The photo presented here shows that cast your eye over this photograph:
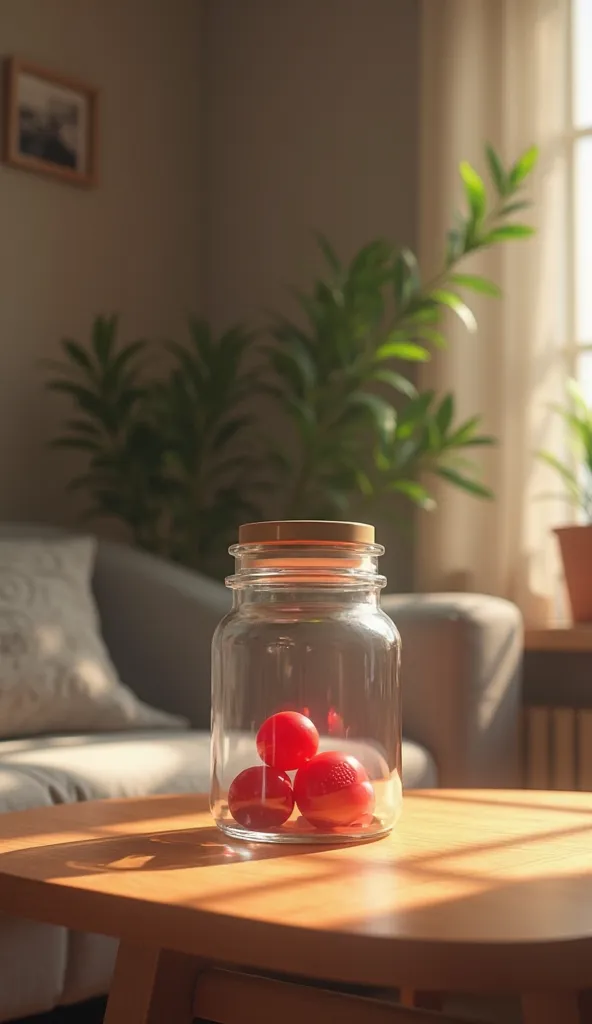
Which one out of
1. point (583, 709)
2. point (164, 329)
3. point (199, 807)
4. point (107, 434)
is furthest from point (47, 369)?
point (199, 807)

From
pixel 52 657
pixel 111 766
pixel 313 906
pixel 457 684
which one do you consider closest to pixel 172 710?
pixel 52 657

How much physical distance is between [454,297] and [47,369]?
3.49ft

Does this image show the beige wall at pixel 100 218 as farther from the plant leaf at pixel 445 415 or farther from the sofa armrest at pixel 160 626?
the plant leaf at pixel 445 415

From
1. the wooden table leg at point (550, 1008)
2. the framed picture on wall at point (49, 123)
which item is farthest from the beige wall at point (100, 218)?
the wooden table leg at point (550, 1008)

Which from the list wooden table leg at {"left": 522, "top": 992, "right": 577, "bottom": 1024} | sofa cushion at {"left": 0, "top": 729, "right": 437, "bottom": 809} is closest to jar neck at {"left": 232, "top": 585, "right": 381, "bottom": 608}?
wooden table leg at {"left": 522, "top": 992, "right": 577, "bottom": 1024}

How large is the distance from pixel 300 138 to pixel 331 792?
276 centimetres

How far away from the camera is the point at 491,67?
305 cm

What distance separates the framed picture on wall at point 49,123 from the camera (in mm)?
3189

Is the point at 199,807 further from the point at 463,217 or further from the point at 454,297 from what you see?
the point at 463,217

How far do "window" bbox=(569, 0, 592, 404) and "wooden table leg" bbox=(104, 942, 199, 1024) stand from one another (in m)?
2.17

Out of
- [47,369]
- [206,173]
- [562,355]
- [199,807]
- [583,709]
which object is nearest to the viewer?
A: [199,807]

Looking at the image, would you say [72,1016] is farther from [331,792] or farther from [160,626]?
[331,792]

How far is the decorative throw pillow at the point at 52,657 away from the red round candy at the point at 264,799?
1114mm

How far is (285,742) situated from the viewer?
3.87 ft
